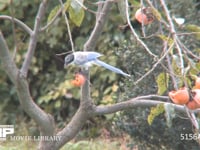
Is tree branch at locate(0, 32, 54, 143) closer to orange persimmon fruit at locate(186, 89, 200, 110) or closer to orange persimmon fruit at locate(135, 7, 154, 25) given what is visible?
orange persimmon fruit at locate(135, 7, 154, 25)

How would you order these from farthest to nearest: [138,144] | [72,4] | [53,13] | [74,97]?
[74,97]
[138,144]
[53,13]
[72,4]

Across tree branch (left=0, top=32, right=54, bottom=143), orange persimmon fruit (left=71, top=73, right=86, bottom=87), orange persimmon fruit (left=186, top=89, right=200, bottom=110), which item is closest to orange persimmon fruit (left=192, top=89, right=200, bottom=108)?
orange persimmon fruit (left=186, top=89, right=200, bottom=110)

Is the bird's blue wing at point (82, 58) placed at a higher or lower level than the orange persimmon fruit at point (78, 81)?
higher

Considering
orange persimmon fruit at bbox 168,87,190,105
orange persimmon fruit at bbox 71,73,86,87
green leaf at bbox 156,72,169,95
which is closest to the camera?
orange persimmon fruit at bbox 168,87,190,105

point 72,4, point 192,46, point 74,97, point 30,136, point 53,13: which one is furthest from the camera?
point 74,97

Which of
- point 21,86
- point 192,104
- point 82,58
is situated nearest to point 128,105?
point 82,58

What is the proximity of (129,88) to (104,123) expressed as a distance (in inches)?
76.4

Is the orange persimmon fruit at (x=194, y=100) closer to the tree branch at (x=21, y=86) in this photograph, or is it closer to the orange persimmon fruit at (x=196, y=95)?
the orange persimmon fruit at (x=196, y=95)

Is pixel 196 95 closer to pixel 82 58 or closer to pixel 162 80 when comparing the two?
pixel 162 80

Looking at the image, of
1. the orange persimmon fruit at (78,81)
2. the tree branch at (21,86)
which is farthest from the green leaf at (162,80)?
the tree branch at (21,86)

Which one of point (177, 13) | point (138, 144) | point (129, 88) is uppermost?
point (177, 13)

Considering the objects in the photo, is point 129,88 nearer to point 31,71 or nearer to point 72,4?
point 72,4

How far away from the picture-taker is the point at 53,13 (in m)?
2.05

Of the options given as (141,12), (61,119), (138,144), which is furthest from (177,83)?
(61,119)
